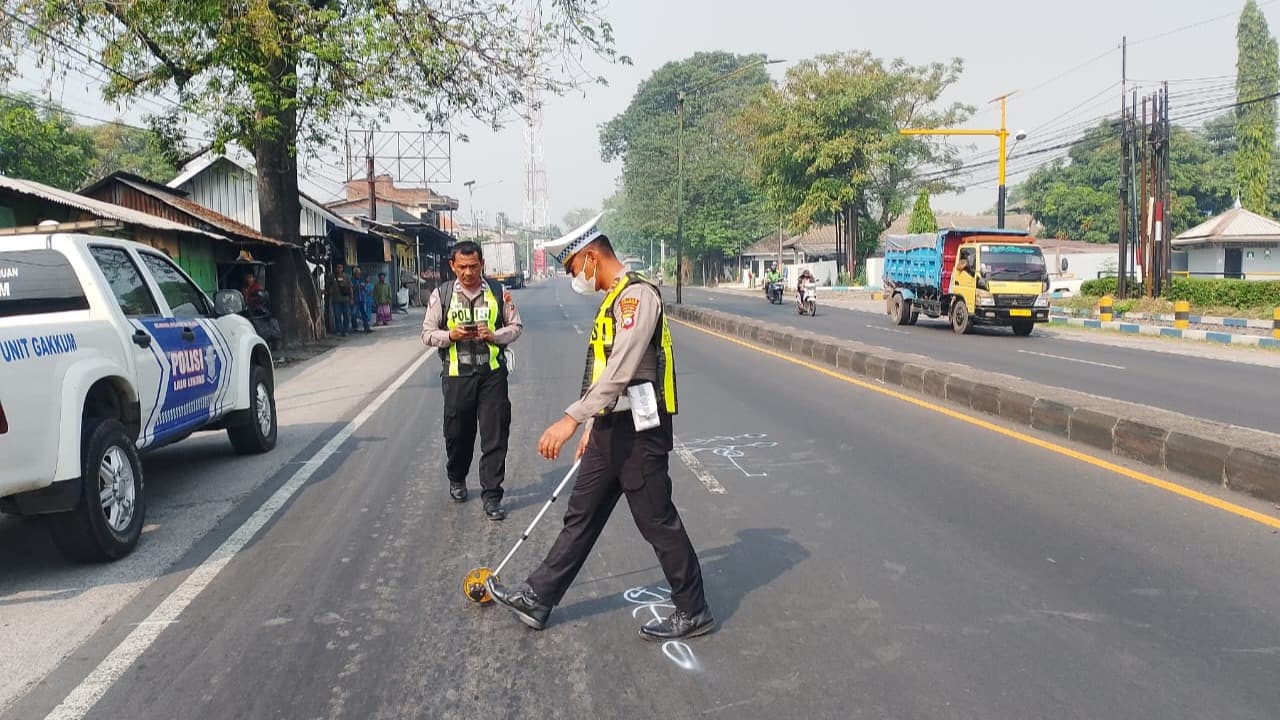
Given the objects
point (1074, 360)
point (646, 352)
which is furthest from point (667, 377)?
point (1074, 360)

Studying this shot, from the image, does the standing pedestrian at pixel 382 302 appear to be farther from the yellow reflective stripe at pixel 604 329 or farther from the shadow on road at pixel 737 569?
the yellow reflective stripe at pixel 604 329

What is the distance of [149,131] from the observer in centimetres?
2030

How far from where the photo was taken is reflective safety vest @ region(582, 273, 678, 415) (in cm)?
398

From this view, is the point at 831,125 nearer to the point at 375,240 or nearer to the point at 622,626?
the point at 375,240

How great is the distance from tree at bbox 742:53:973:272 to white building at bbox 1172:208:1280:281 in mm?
12958

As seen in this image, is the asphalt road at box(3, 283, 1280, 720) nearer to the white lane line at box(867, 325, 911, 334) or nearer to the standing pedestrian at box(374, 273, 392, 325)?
the white lane line at box(867, 325, 911, 334)

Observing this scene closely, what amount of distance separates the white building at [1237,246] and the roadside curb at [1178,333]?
20902mm

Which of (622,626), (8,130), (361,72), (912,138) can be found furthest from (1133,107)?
(8,130)

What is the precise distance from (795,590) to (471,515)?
7.78 ft

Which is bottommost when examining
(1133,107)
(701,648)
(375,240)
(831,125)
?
(701,648)

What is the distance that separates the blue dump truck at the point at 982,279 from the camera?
21.4 metres

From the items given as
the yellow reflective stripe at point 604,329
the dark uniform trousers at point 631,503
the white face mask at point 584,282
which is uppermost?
the white face mask at point 584,282

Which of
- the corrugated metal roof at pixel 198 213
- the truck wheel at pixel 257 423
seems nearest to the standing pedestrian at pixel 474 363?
the truck wheel at pixel 257 423

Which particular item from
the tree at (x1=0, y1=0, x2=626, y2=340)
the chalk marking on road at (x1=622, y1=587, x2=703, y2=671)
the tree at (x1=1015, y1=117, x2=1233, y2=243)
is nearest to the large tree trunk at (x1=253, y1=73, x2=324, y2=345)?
the tree at (x1=0, y1=0, x2=626, y2=340)
